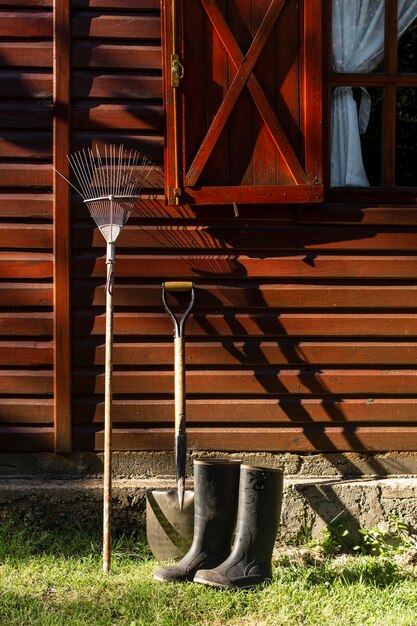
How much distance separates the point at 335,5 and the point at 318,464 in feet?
8.54

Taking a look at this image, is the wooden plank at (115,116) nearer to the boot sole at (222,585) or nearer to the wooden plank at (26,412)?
the wooden plank at (26,412)

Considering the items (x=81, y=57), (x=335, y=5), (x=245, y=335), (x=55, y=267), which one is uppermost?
(x=335, y=5)

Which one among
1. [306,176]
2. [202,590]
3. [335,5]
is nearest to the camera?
[202,590]

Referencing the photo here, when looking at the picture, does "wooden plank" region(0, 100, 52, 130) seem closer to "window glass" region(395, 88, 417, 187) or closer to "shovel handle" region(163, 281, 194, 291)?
"shovel handle" region(163, 281, 194, 291)

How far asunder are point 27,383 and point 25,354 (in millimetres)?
162

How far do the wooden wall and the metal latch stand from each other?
9.1 inches

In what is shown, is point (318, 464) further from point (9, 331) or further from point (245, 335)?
point (9, 331)

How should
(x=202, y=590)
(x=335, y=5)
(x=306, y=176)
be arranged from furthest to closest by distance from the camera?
(x=335, y=5) → (x=306, y=176) → (x=202, y=590)

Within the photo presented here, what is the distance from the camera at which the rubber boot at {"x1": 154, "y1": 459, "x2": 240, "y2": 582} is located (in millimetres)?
4324

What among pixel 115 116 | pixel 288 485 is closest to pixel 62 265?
pixel 115 116

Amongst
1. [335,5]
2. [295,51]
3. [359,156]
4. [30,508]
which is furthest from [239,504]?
[335,5]

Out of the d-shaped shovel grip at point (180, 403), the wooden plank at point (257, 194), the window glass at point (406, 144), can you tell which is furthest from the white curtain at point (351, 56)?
the d-shaped shovel grip at point (180, 403)

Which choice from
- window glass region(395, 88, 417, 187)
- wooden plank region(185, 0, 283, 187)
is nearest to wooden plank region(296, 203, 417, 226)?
wooden plank region(185, 0, 283, 187)

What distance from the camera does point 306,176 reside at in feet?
15.4
